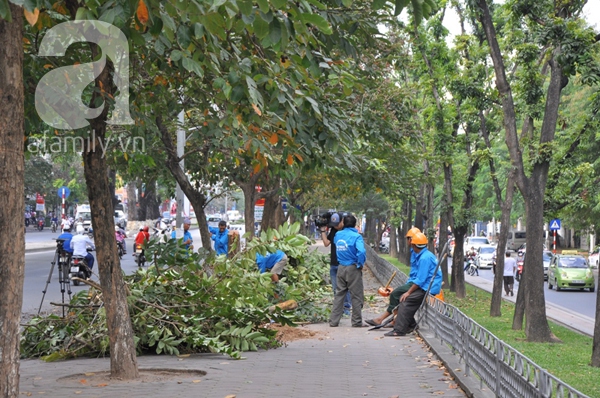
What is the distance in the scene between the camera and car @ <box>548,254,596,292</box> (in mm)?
36906

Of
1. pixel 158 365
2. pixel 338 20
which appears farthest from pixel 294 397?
pixel 338 20

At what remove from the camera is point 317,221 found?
53.8 ft

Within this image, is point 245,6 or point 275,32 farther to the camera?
point 275,32

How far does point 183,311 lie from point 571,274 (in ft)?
Result: 94.5

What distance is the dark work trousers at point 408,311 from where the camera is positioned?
521 inches

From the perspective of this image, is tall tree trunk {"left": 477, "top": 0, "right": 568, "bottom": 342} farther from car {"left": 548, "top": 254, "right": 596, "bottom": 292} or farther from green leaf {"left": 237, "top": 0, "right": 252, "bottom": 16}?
car {"left": 548, "top": 254, "right": 596, "bottom": 292}

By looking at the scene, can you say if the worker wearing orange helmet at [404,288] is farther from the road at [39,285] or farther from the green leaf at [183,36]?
the green leaf at [183,36]

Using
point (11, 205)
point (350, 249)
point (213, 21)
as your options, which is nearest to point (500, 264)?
point (350, 249)

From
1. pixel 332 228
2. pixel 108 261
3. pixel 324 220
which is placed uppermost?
pixel 324 220

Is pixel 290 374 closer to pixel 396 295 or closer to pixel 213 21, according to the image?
pixel 396 295

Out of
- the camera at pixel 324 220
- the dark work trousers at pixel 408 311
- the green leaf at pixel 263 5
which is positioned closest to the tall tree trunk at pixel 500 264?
the camera at pixel 324 220

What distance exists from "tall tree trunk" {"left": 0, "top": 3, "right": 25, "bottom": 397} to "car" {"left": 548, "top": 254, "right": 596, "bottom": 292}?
110 ft

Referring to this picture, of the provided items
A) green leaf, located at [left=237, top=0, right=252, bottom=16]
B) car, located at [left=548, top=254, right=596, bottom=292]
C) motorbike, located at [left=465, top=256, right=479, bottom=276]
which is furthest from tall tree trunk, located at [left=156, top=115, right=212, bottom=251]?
motorbike, located at [left=465, top=256, right=479, bottom=276]

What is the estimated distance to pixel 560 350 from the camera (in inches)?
613
